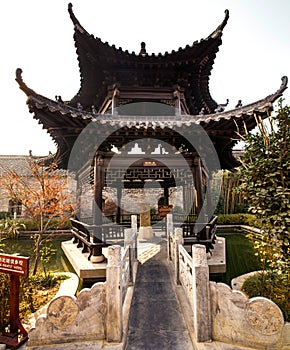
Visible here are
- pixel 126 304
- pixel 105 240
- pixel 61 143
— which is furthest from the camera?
pixel 61 143

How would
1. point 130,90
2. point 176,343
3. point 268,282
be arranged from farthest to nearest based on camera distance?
point 130,90 → point 268,282 → point 176,343

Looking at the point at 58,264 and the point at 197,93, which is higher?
the point at 197,93

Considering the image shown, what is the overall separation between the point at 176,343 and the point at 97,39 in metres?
7.54

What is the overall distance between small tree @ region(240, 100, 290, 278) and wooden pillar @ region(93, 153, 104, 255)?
3.94 metres

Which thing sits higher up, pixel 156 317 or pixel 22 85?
pixel 22 85

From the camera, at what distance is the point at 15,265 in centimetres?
279

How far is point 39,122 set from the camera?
508 cm

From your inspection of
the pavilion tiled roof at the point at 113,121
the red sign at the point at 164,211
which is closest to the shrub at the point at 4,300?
the pavilion tiled roof at the point at 113,121

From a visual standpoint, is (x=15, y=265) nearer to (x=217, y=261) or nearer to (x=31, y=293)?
(x=31, y=293)

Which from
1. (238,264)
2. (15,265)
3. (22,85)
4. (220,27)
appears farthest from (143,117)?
(238,264)

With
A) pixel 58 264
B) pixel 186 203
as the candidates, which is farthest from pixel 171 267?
pixel 186 203

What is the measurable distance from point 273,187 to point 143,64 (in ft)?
18.7

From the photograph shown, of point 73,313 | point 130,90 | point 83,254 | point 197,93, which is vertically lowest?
point 83,254

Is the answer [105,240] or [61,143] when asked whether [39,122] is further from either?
[105,240]
